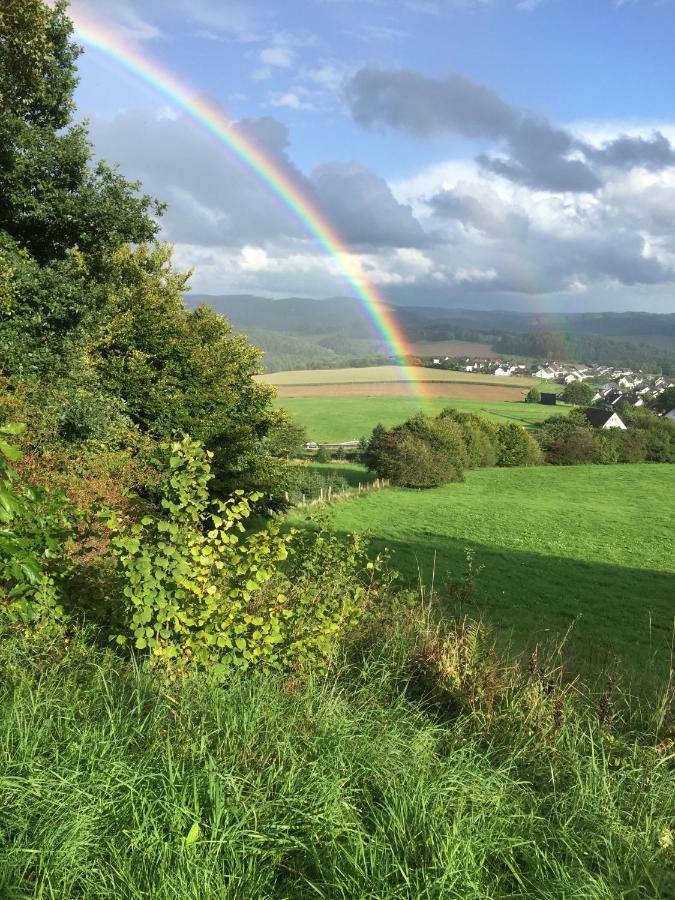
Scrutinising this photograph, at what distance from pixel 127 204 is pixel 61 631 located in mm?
13350

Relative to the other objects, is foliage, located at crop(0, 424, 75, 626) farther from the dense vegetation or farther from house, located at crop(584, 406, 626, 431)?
house, located at crop(584, 406, 626, 431)

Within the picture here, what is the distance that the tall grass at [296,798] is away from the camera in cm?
231

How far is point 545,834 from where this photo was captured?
2.71 metres

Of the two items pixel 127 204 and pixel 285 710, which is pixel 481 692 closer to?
pixel 285 710

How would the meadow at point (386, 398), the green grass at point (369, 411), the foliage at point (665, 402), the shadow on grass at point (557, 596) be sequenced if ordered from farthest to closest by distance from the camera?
the foliage at point (665, 402) < the meadow at point (386, 398) < the green grass at point (369, 411) < the shadow on grass at point (557, 596)

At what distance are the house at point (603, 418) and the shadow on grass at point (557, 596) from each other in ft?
157

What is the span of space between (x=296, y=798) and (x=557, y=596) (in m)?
20.8

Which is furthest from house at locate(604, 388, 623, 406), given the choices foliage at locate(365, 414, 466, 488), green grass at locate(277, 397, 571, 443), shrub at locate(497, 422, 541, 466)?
foliage at locate(365, 414, 466, 488)

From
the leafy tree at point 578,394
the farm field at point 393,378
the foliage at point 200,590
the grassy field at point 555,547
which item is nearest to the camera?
the foliage at point 200,590

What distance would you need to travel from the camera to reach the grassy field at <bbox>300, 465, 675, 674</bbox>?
16.6 metres

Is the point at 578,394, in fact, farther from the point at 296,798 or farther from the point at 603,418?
the point at 296,798

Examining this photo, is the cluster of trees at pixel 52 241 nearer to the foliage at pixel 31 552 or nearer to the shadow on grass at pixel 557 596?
the foliage at pixel 31 552

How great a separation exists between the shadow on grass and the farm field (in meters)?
82.6

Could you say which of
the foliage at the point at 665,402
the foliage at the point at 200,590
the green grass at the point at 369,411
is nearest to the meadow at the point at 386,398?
the green grass at the point at 369,411
